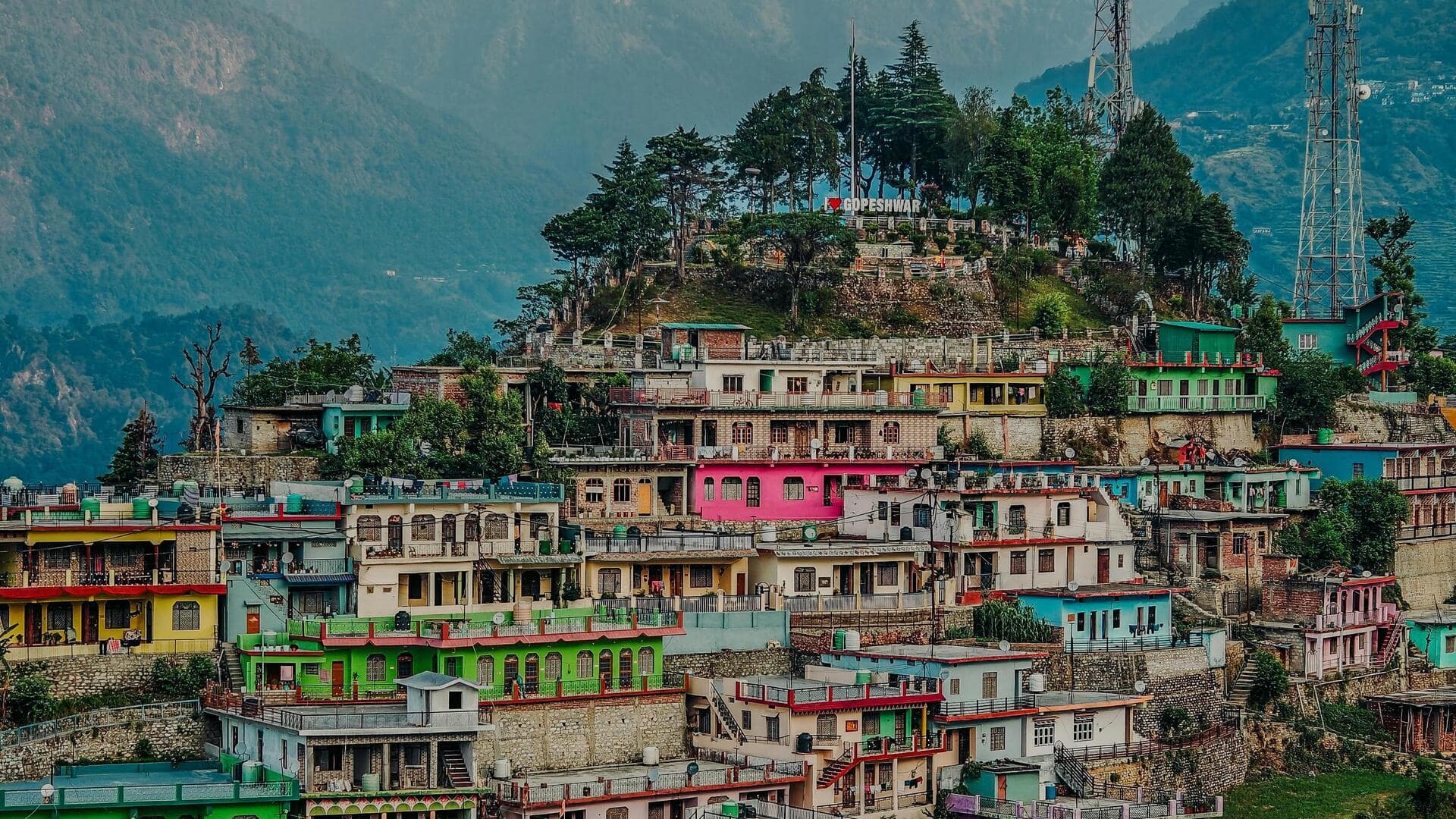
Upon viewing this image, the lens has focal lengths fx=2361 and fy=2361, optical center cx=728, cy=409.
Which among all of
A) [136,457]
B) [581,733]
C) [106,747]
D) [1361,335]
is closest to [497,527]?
[581,733]

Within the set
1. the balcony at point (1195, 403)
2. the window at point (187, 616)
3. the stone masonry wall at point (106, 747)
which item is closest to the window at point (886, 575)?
the balcony at point (1195, 403)

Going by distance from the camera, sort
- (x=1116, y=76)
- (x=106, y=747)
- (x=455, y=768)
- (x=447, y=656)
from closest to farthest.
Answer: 1. (x=455, y=768)
2. (x=106, y=747)
3. (x=447, y=656)
4. (x=1116, y=76)

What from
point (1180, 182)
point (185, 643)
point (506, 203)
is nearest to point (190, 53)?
point (506, 203)

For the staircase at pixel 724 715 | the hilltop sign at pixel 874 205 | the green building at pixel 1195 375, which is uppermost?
the hilltop sign at pixel 874 205

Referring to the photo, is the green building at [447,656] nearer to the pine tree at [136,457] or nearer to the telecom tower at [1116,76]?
the pine tree at [136,457]

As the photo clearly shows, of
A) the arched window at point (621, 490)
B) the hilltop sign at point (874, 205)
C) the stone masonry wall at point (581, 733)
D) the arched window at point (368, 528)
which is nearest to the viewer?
the stone masonry wall at point (581, 733)

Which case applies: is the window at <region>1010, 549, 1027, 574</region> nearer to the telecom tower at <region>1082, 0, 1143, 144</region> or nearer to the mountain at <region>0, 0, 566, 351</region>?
the telecom tower at <region>1082, 0, 1143, 144</region>

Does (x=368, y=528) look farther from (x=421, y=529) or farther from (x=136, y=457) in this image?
(x=136, y=457)
